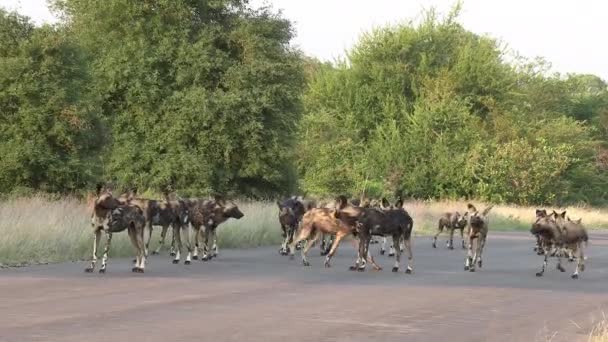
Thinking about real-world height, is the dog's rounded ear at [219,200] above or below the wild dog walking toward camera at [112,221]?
above

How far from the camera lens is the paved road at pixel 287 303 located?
1170cm

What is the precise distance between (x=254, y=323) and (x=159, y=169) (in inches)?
1236

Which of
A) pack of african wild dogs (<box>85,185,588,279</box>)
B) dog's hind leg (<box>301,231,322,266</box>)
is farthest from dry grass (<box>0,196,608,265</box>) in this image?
dog's hind leg (<box>301,231,322,266</box>)

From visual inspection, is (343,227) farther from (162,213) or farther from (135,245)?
(135,245)

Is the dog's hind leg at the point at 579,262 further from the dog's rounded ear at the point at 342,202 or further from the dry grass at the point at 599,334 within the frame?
the dry grass at the point at 599,334

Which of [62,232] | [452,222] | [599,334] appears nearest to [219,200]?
[62,232]

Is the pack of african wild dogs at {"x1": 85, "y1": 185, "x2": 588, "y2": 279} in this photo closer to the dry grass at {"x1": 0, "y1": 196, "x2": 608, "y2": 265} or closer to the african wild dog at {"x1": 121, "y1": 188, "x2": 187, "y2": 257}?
the african wild dog at {"x1": 121, "y1": 188, "x2": 187, "y2": 257}

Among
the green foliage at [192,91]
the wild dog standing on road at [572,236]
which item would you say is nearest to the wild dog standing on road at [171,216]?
the wild dog standing on road at [572,236]

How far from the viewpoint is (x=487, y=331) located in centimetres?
1266

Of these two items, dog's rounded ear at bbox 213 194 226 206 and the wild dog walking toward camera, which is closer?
the wild dog walking toward camera

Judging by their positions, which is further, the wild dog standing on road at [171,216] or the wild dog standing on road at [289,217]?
the wild dog standing on road at [289,217]

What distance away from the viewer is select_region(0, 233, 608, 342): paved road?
38.4 feet

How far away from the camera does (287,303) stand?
14742 millimetres

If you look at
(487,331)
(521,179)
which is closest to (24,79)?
(487,331)
